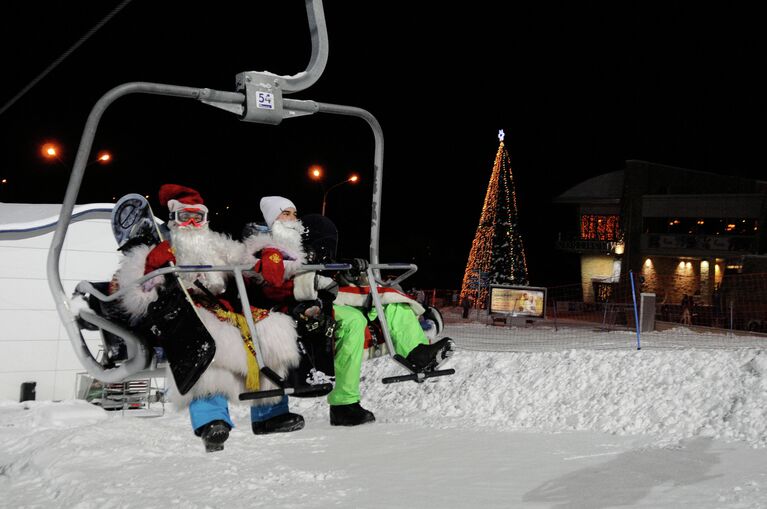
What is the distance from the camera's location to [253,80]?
2.85 m

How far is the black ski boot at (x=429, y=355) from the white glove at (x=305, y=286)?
0.68 metres

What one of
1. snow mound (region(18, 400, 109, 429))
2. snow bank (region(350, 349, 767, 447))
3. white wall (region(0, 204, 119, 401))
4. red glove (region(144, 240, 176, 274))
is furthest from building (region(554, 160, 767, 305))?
red glove (region(144, 240, 176, 274))

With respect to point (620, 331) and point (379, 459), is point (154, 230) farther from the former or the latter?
point (620, 331)

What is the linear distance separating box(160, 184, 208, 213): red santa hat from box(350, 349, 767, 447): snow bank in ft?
29.8

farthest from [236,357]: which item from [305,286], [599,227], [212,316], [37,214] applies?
[599,227]

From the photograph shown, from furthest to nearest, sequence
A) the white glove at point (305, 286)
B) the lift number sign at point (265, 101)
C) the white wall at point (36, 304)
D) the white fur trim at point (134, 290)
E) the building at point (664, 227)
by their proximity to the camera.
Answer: the building at point (664, 227) < the white wall at point (36, 304) < the white glove at point (305, 286) < the white fur trim at point (134, 290) < the lift number sign at point (265, 101)

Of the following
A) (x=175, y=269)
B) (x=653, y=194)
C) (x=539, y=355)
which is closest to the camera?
(x=175, y=269)

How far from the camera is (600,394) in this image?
1164cm

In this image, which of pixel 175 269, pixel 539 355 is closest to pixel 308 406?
pixel 539 355

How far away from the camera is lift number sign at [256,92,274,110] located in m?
2.83

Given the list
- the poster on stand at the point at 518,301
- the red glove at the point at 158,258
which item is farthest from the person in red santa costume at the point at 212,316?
the poster on stand at the point at 518,301

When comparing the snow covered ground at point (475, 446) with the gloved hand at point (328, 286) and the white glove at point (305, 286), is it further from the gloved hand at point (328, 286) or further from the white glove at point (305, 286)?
the white glove at point (305, 286)

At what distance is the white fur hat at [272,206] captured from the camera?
3.60 m

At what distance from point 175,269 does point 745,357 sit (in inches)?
440
